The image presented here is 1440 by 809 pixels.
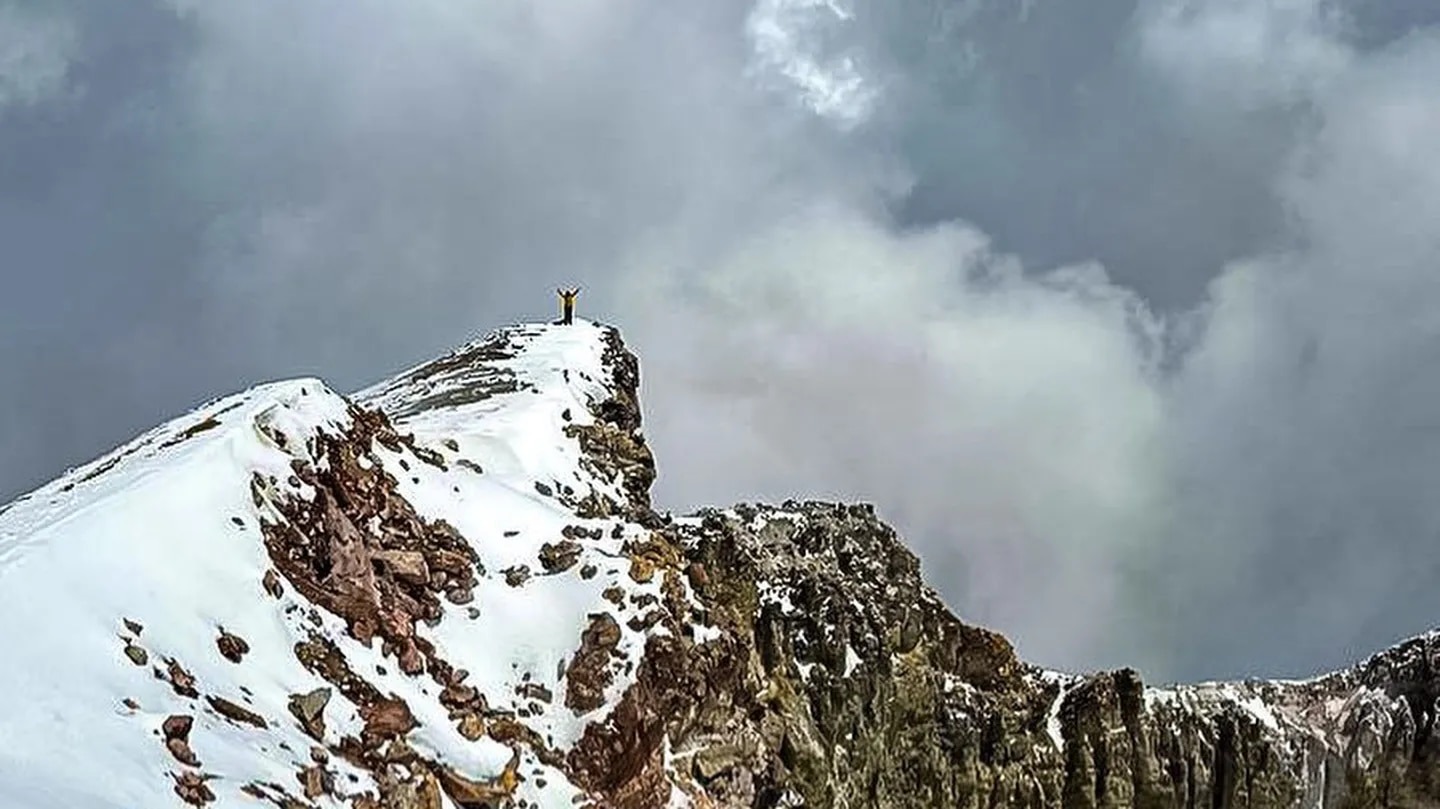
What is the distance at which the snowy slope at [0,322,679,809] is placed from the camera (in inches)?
758

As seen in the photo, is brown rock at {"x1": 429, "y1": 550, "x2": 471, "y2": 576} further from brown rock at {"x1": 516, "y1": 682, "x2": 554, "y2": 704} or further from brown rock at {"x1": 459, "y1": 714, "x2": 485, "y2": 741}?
brown rock at {"x1": 459, "y1": 714, "x2": 485, "y2": 741}

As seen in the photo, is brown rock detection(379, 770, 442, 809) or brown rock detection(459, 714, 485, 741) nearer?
brown rock detection(379, 770, 442, 809)

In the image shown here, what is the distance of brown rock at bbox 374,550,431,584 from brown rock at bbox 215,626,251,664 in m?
6.53

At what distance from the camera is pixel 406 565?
103 feet

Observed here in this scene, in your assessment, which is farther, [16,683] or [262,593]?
[262,593]

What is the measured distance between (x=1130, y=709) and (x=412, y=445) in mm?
40196

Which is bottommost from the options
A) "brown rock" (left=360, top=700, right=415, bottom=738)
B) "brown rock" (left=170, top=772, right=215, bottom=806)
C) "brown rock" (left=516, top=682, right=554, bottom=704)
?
"brown rock" (left=170, top=772, right=215, bottom=806)

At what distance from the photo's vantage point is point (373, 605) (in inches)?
1144

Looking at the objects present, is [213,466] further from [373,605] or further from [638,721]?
[638,721]

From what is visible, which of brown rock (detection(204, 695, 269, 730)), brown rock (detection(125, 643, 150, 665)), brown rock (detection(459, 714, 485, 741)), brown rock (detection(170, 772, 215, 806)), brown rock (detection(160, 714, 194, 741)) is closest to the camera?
brown rock (detection(170, 772, 215, 806))

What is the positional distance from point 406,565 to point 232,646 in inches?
303

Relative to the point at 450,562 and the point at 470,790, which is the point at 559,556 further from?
the point at 470,790

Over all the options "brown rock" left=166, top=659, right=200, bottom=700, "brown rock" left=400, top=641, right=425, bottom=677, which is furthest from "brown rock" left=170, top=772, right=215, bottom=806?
"brown rock" left=400, top=641, right=425, bottom=677

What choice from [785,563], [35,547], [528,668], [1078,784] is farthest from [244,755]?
[1078,784]
